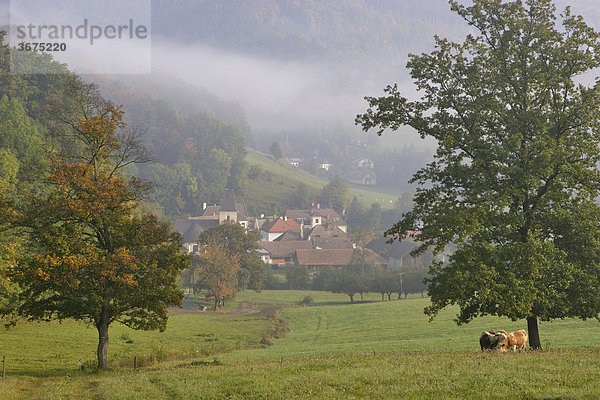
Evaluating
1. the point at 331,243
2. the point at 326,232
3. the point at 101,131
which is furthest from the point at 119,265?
the point at 326,232

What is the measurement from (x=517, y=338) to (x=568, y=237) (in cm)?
546

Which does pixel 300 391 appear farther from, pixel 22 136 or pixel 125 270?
pixel 22 136

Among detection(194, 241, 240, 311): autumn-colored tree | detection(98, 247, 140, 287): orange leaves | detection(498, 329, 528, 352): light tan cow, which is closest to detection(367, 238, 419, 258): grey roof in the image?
detection(194, 241, 240, 311): autumn-colored tree

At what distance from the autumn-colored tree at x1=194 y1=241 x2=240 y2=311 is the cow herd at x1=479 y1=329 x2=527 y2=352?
73.9 metres

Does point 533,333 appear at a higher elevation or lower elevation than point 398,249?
lower

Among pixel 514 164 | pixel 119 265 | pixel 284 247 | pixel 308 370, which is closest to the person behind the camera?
pixel 308 370

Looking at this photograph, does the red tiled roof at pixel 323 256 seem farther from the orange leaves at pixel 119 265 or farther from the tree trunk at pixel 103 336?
the orange leaves at pixel 119 265

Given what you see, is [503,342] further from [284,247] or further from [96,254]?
[284,247]

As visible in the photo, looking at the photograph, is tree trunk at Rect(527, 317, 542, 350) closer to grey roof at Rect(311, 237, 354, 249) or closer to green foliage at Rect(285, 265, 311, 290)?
green foliage at Rect(285, 265, 311, 290)

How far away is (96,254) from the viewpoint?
27.9 meters

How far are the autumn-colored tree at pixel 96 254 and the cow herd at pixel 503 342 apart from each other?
16423 millimetres

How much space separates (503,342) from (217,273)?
3048 inches

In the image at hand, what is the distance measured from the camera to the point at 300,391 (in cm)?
1728

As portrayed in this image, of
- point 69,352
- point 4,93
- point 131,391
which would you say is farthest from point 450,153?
point 4,93
